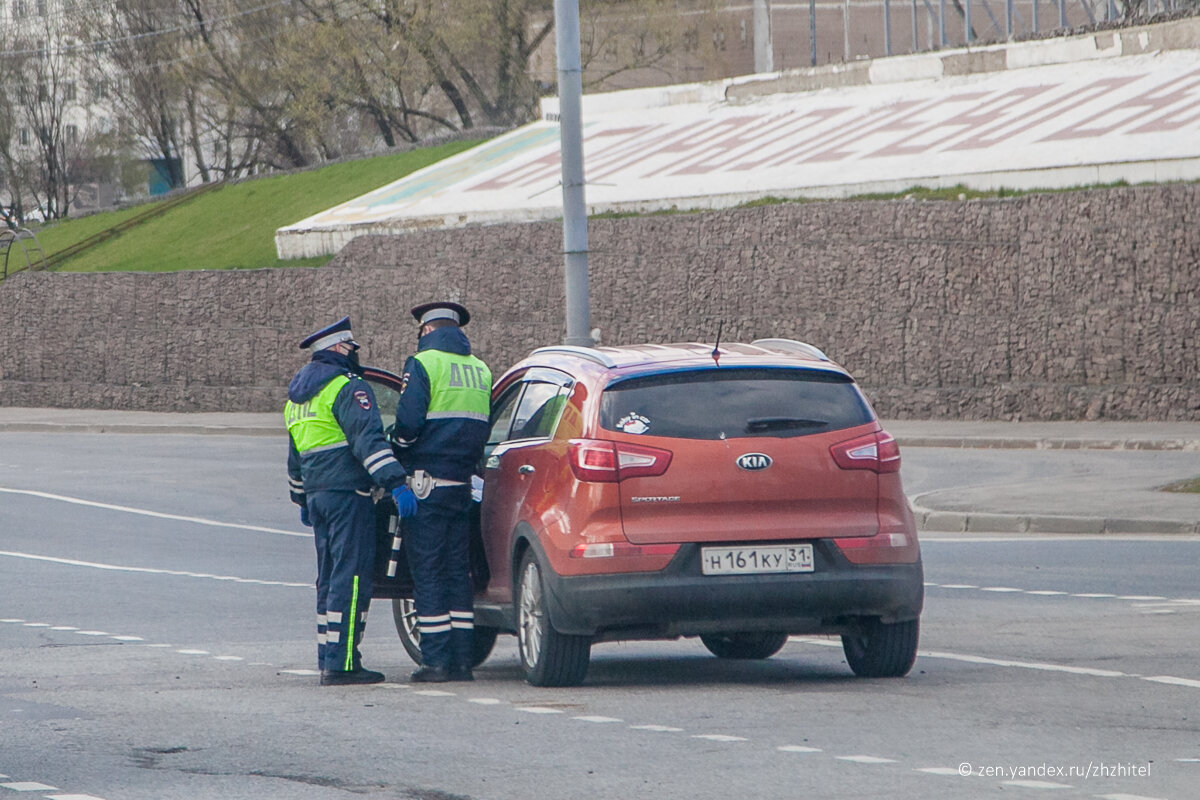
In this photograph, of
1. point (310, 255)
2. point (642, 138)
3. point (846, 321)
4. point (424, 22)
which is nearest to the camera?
point (846, 321)

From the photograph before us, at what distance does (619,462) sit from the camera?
26.5ft

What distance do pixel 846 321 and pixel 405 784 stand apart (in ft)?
79.3

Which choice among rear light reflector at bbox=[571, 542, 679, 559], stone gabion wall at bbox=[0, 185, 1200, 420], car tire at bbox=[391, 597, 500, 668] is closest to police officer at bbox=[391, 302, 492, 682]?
car tire at bbox=[391, 597, 500, 668]

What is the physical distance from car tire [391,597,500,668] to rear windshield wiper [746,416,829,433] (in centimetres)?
213

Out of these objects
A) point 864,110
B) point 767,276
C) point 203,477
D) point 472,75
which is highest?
point 472,75

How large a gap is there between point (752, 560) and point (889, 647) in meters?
0.90

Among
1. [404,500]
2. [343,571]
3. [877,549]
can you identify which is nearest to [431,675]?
[343,571]

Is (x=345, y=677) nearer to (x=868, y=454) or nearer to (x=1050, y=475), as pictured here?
(x=868, y=454)

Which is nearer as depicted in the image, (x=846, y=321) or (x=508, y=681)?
(x=508, y=681)

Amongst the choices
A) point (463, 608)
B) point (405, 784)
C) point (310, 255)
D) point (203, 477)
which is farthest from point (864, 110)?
point (405, 784)

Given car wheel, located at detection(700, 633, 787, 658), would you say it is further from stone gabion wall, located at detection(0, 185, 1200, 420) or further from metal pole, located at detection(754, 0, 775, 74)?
metal pole, located at detection(754, 0, 775, 74)

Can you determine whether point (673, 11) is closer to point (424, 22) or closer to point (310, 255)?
point (424, 22)

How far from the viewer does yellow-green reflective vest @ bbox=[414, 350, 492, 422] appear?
8.84 meters

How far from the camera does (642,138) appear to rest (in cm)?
3950
